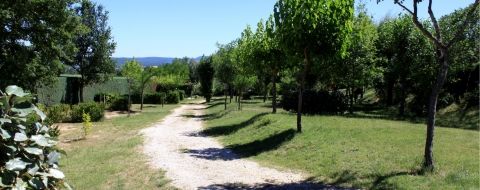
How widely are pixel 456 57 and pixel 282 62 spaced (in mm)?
11373

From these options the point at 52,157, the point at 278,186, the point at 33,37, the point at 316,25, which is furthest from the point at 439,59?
the point at 33,37

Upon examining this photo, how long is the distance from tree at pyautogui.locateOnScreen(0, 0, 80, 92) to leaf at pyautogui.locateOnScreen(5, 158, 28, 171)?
17.8 metres

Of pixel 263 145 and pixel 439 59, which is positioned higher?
pixel 439 59

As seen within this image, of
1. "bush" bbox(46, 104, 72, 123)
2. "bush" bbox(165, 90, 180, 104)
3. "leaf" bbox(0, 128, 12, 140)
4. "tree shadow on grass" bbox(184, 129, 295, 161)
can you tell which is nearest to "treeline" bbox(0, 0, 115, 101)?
"bush" bbox(46, 104, 72, 123)

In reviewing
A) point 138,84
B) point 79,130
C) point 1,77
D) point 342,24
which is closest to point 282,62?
point 342,24

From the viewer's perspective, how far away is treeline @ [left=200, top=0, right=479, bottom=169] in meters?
14.0

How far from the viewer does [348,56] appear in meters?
26.2

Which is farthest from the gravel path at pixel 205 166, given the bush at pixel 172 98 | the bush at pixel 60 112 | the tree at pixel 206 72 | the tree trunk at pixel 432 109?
the bush at pixel 172 98

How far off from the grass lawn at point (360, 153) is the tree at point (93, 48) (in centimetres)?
1978

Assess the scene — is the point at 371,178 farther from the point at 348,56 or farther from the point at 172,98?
the point at 172,98

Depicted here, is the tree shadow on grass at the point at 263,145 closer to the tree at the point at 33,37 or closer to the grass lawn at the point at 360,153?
the grass lawn at the point at 360,153

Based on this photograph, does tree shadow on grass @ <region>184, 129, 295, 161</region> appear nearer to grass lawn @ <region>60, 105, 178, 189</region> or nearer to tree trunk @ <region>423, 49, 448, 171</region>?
grass lawn @ <region>60, 105, 178, 189</region>

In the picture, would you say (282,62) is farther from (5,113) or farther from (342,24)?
(5,113)

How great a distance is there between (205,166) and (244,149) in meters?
2.95
